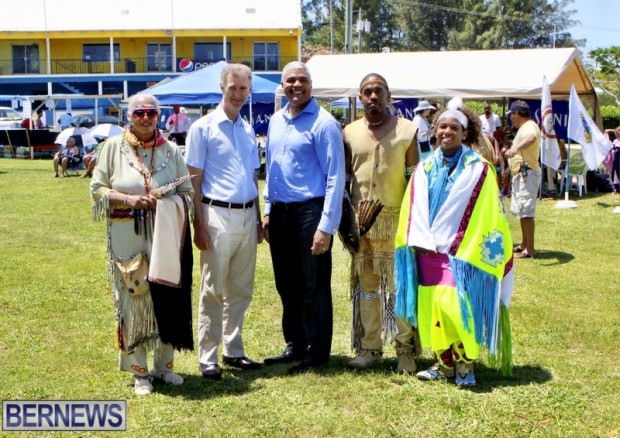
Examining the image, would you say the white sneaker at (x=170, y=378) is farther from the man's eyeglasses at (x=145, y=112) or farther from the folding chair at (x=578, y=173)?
the folding chair at (x=578, y=173)

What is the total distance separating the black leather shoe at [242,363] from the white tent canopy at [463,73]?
10.9 m

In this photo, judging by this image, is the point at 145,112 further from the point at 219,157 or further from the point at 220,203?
the point at 220,203

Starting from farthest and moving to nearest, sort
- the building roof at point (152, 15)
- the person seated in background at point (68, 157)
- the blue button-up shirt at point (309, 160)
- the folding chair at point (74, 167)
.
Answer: the building roof at point (152, 15)
the folding chair at point (74, 167)
the person seated in background at point (68, 157)
the blue button-up shirt at point (309, 160)

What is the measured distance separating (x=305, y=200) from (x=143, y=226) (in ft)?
3.20

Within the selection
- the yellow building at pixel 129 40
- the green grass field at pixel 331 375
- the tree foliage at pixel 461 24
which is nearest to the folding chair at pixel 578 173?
the green grass field at pixel 331 375

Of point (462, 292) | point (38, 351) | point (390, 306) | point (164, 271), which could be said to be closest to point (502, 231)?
point (462, 292)

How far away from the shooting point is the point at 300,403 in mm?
4664

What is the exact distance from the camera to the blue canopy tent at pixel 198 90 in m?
17.3

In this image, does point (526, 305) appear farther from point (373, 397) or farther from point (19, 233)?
point (19, 233)

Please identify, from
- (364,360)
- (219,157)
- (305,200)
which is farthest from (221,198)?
(364,360)

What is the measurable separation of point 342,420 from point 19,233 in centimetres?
752

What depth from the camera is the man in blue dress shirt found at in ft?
16.2

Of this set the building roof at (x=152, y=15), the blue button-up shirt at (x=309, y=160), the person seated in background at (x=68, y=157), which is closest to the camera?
the blue button-up shirt at (x=309, y=160)

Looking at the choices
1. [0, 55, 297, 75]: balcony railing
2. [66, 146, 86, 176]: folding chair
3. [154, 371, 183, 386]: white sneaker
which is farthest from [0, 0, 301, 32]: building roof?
[154, 371, 183, 386]: white sneaker
